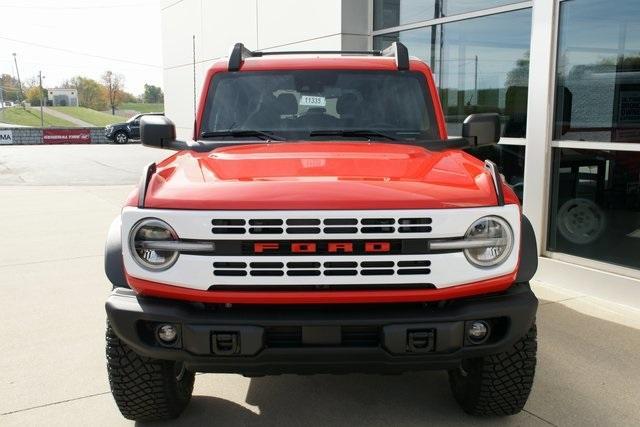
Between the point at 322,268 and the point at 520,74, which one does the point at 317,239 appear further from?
the point at 520,74

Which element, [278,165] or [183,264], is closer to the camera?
[183,264]

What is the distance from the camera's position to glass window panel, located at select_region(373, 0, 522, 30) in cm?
670

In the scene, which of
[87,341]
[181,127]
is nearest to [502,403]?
[87,341]

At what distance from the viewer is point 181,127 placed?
54.3ft

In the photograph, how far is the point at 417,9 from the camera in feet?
25.6

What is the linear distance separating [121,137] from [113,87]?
91505mm

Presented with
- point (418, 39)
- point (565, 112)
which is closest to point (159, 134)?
point (565, 112)

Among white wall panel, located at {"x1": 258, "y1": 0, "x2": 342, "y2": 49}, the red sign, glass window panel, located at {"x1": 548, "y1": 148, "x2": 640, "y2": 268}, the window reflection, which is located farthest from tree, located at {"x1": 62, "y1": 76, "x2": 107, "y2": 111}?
glass window panel, located at {"x1": 548, "y1": 148, "x2": 640, "y2": 268}

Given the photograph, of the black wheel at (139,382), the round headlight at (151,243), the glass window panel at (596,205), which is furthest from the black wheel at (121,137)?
the round headlight at (151,243)

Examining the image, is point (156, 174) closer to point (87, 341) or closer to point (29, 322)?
point (87, 341)

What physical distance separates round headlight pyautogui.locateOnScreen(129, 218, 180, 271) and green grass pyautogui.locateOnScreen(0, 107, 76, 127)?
8379cm

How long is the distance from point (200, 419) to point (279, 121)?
1.73 meters

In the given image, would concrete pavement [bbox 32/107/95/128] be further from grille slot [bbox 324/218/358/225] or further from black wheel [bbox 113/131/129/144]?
grille slot [bbox 324/218/358/225]

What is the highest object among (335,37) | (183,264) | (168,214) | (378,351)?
(335,37)
